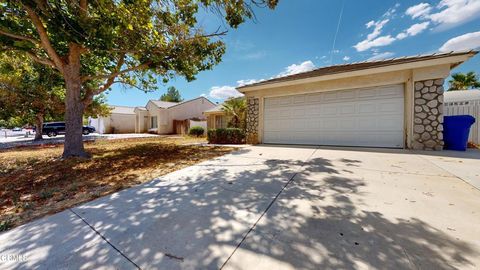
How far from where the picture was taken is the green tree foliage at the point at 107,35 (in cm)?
486

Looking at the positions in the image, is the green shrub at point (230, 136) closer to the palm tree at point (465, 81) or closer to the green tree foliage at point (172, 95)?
the palm tree at point (465, 81)

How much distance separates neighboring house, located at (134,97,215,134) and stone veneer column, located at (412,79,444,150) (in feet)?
73.4

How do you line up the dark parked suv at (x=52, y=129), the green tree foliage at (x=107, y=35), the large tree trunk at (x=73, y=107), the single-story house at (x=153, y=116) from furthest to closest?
the single-story house at (x=153, y=116) < the dark parked suv at (x=52, y=129) < the large tree trunk at (x=73, y=107) < the green tree foliage at (x=107, y=35)

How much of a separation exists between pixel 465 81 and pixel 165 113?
96.0 ft

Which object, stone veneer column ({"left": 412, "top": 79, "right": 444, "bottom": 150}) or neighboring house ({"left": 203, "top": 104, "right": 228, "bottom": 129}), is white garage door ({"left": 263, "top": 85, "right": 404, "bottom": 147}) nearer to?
stone veneer column ({"left": 412, "top": 79, "right": 444, "bottom": 150})

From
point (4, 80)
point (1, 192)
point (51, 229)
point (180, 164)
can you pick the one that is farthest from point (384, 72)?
point (4, 80)

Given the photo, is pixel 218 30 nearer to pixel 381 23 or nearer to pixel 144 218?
pixel 144 218

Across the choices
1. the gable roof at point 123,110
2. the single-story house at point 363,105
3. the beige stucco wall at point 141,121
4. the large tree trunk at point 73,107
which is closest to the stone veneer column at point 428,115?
the single-story house at point 363,105

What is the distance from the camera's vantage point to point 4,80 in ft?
37.7

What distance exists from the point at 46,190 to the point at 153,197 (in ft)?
7.99

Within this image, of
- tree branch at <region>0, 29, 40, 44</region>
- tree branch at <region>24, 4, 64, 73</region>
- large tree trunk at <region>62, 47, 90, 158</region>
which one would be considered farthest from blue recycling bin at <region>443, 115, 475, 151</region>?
tree branch at <region>0, 29, 40, 44</region>

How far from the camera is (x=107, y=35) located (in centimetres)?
509

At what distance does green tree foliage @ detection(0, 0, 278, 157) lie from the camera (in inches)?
191

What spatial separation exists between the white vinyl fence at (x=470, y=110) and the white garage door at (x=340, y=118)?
2.87 meters
